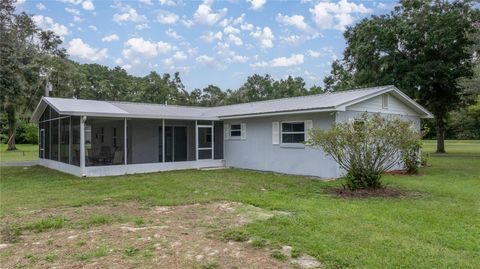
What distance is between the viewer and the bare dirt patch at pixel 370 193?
8555mm

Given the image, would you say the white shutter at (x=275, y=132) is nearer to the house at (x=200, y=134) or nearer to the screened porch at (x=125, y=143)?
the house at (x=200, y=134)

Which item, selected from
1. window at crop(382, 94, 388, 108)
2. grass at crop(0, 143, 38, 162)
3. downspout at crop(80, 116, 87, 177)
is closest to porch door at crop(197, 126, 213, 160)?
downspout at crop(80, 116, 87, 177)

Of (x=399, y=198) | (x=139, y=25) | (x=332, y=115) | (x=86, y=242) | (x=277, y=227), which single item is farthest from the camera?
(x=139, y=25)

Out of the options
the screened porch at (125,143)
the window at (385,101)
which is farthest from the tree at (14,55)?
the window at (385,101)

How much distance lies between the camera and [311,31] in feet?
59.1

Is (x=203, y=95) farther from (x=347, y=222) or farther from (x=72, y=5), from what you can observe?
(x=347, y=222)

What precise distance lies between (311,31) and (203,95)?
3409cm

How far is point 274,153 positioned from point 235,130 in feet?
9.12

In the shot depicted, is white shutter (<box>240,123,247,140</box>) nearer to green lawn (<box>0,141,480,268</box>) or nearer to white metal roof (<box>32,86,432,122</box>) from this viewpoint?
white metal roof (<box>32,86,432,122</box>)

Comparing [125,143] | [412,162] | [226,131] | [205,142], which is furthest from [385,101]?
[125,143]

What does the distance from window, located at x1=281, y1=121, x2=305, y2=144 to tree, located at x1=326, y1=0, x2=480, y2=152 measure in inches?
477

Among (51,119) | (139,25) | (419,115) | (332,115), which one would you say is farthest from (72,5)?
(419,115)

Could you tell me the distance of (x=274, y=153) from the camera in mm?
14086

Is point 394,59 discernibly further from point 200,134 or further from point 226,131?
point 200,134
